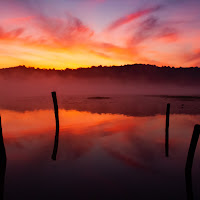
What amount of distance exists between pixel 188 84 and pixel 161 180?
20626cm

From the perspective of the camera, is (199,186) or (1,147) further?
(199,186)

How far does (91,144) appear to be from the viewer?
1352cm

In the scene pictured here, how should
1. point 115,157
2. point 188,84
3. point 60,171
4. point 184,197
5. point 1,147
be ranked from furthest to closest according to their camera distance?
point 188,84 → point 115,157 → point 60,171 → point 184,197 → point 1,147

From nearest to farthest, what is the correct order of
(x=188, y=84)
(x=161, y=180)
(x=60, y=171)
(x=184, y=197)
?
(x=184, y=197) → (x=161, y=180) → (x=60, y=171) → (x=188, y=84)

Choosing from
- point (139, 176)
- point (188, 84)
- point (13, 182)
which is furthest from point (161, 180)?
point (188, 84)

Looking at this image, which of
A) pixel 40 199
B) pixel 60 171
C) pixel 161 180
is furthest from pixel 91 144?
pixel 40 199

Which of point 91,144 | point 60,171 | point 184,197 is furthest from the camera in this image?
point 91,144

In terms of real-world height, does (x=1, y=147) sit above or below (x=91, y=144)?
above

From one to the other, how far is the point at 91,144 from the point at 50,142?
8.91 ft

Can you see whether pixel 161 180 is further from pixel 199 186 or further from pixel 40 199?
pixel 40 199

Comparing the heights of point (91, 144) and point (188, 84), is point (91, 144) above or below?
below

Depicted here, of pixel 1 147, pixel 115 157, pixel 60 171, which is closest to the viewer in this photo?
pixel 1 147

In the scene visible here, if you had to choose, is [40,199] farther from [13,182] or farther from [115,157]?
[115,157]

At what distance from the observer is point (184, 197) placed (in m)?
7.20
